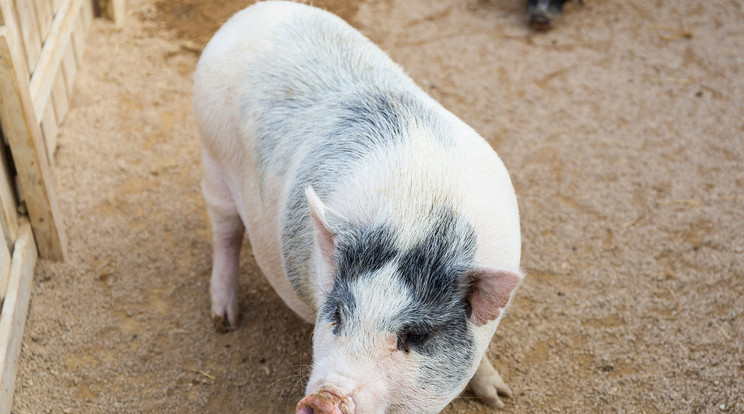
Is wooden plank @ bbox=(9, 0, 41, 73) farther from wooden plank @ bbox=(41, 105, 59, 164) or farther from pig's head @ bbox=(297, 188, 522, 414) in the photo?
pig's head @ bbox=(297, 188, 522, 414)

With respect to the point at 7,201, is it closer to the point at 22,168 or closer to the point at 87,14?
the point at 22,168

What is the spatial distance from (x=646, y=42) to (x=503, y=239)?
4669 millimetres

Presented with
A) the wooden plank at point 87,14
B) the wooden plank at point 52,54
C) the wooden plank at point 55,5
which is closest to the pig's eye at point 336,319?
the wooden plank at point 52,54

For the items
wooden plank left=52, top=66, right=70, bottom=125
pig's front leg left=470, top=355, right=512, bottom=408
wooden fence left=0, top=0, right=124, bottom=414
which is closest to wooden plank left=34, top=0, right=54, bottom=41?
wooden fence left=0, top=0, right=124, bottom=414

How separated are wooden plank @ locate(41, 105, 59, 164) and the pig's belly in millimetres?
1839

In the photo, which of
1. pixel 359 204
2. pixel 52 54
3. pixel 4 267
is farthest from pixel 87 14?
pixel 359 204

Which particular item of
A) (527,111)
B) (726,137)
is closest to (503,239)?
(527,111)

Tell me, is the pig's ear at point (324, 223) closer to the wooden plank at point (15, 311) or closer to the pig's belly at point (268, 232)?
the pig's belly at point (268, 232)

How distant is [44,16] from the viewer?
4676mm

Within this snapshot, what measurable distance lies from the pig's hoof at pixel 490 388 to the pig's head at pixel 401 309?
955 mm

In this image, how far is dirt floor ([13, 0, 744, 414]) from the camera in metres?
3.48

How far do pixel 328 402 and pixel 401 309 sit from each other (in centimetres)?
38

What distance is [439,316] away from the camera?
228 cm

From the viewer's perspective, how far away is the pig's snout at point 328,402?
200cm
